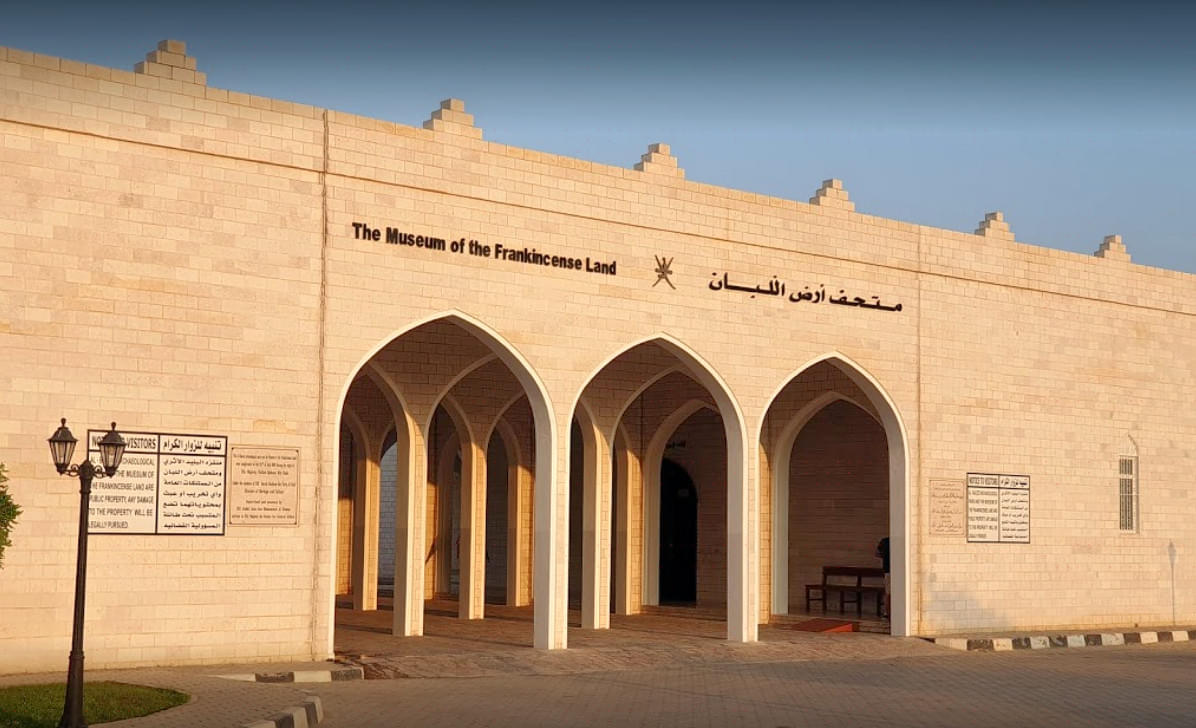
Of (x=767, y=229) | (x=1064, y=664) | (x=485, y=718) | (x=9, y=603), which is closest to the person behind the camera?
(x=485, y=718)

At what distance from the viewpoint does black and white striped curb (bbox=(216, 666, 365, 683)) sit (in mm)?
12320

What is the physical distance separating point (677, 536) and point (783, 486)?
4244 mm

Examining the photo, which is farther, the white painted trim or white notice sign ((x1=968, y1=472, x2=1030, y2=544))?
the white painted trim

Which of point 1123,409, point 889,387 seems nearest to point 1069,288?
point 1123,409

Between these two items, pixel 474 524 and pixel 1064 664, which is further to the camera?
pixel 474 524

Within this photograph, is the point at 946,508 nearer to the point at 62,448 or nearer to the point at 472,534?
the point at 472,534

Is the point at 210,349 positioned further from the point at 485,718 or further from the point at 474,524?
→ the point at 474,524

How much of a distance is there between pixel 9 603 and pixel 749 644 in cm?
741

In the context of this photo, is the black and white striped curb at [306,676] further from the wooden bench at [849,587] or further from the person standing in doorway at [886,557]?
the wooden bench at [849,587]

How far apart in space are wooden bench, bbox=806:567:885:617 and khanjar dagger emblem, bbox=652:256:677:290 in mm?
6426

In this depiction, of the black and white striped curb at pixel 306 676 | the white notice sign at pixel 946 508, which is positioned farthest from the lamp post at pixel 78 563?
the white notice sign at pixel 946 508

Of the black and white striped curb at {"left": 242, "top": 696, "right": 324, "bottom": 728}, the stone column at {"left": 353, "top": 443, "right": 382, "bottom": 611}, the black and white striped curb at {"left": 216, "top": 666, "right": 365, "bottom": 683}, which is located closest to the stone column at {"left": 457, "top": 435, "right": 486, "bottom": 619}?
the stone column at {"left": 353, "top": 443, "right": 382, "bottom": 611}

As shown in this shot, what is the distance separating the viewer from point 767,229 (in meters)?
16.9

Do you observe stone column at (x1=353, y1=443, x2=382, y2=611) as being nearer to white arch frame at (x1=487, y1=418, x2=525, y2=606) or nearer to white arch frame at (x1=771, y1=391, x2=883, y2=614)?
white arch frame at (x1=487, y1=418, x2=525, y2=606)
